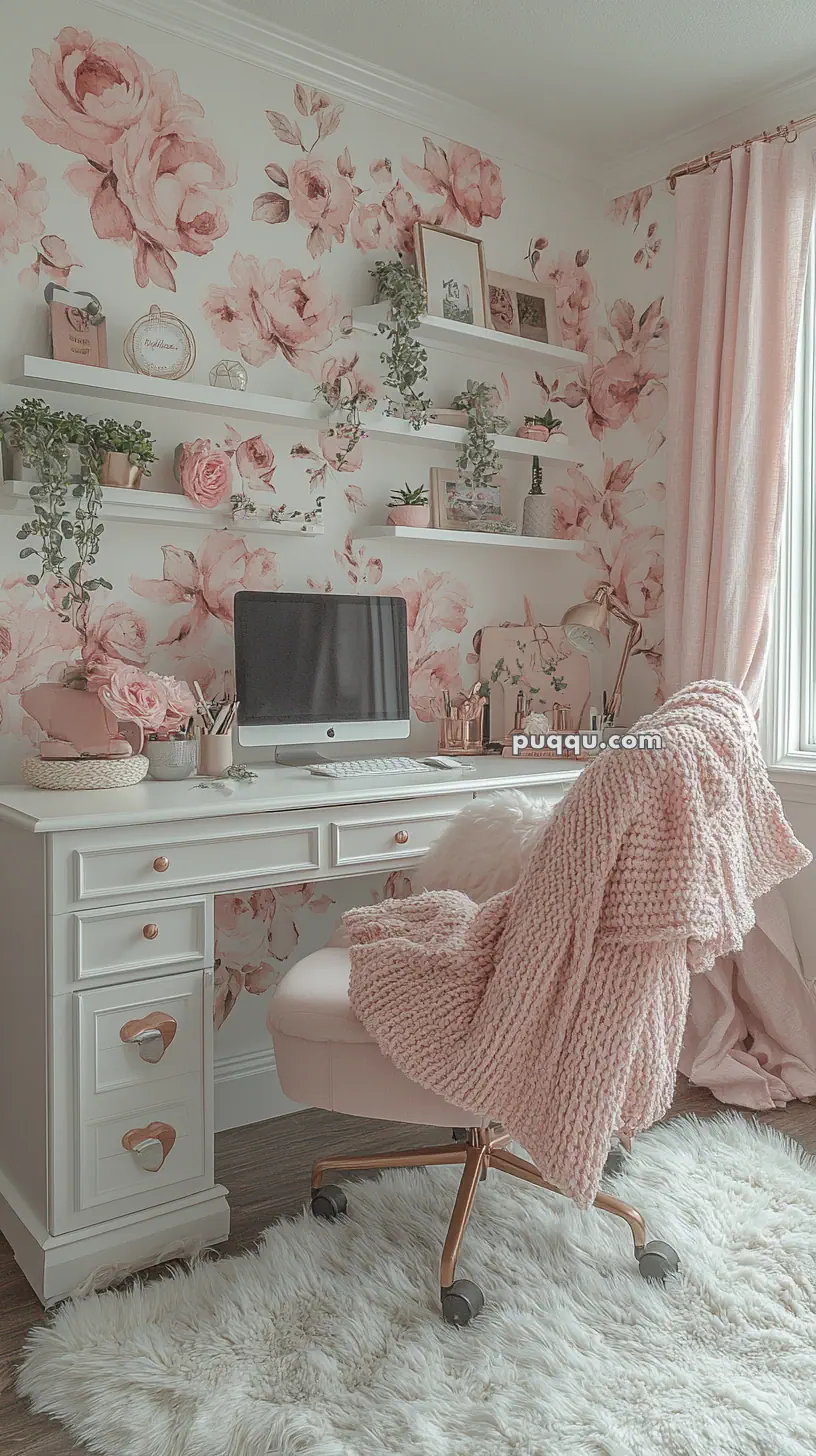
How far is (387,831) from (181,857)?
48cm

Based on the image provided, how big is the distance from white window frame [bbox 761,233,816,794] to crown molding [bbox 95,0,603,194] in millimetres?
876

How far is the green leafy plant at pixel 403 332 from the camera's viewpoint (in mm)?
2746

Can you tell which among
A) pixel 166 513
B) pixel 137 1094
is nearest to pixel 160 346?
pixel 166 513

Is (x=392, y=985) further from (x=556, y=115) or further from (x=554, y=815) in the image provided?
(x=556, y=115)

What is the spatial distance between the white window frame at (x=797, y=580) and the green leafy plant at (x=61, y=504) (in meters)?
1.79

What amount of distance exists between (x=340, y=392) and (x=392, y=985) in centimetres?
165

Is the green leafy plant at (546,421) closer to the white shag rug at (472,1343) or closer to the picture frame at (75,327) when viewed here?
the picture frame at (75,327)

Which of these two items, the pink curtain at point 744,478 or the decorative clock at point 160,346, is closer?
the decorative clock at point 160,346

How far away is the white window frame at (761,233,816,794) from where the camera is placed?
2.91 metres

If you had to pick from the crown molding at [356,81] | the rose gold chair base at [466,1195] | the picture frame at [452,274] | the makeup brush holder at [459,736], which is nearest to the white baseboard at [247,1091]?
the rose gold chair base at [466,1195]

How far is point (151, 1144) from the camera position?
6.41 feet

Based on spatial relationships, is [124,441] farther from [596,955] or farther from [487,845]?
[596,955]

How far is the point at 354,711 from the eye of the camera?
2.63 m

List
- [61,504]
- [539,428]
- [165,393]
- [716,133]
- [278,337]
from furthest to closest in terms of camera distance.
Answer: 1. [539,428]
2. [716,133]
3. [278,337]
4. [165,393]
5. [61,504]
